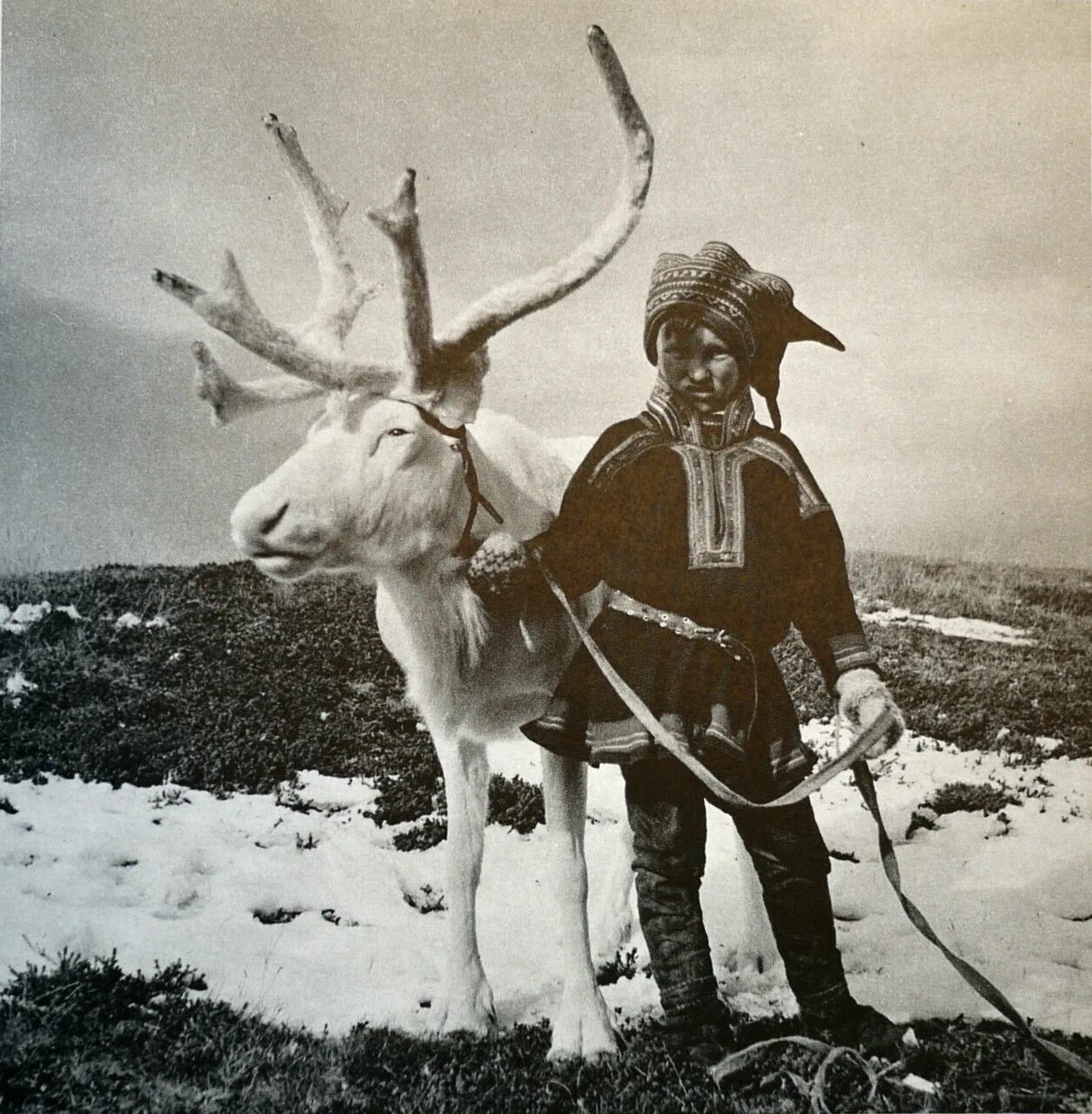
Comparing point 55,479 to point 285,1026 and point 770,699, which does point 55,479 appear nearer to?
point 285,1026

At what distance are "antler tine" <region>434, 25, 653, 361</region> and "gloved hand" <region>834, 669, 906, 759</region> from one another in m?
1.20

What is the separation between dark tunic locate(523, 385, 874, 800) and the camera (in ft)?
8.82

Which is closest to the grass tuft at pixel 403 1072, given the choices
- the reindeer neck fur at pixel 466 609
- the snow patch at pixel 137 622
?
the reindeer neck fur at pixel 466 609

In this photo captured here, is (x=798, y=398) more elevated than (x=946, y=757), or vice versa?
(x=798, y=398)

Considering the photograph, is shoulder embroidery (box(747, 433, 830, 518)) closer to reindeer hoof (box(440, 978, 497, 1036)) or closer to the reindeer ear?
the reindeer ear

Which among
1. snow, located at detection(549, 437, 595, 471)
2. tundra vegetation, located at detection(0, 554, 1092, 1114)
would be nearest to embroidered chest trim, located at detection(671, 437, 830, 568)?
snow, located at detection(549, 437, 595, 471)

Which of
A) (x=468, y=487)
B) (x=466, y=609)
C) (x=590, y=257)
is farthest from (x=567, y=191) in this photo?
(x=466, y=609)

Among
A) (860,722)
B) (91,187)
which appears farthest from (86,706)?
(860,722)

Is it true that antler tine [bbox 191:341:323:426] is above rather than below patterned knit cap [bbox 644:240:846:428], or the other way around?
below

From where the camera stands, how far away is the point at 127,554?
3.37 meters

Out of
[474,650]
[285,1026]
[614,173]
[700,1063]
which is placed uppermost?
[614,173]

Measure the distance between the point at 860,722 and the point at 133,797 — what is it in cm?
202

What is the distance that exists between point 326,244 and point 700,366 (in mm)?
1092

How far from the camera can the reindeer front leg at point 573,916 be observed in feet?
8.94
